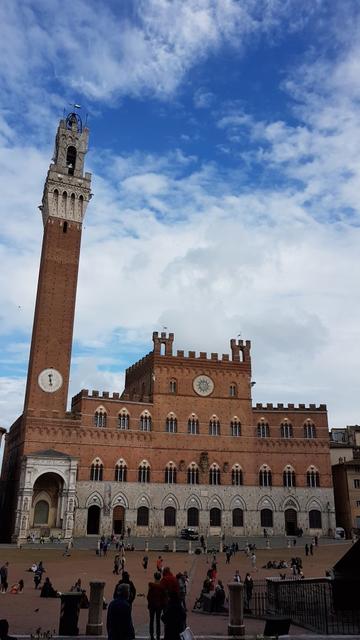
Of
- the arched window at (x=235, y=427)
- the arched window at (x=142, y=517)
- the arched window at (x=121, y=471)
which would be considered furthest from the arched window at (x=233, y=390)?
the arched window at (x=142, y=517)

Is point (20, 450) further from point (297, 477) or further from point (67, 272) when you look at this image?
point (297, 477)

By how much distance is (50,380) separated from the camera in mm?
51969

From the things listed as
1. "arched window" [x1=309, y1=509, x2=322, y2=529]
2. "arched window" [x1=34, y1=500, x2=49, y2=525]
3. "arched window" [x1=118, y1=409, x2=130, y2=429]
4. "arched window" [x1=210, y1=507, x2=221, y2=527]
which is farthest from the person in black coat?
"arched window" [x1=309, y1=509, x2=322, y2=529]

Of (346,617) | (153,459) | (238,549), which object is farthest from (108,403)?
(346,617)

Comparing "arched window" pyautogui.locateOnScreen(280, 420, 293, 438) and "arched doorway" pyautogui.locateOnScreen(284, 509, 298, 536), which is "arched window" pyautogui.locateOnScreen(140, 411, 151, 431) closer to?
"arched window" pyautogui.locateOnScreen(280, 420, 293, 438)

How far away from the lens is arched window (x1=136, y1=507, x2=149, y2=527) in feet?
171

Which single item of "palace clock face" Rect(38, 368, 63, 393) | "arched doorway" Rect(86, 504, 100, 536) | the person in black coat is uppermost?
"palace clock face" Rect(38, 368, 63, 393)

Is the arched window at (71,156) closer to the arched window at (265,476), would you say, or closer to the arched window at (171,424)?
the arched window at (171,424)

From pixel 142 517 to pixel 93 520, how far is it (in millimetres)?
4679

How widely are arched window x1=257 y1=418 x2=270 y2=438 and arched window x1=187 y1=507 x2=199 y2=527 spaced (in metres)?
10.4

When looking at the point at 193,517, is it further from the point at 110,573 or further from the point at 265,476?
the point at 110,573

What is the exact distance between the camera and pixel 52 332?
53.4 m

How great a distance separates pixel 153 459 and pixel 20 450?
41.5ft

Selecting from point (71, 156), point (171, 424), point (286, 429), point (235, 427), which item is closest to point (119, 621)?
point (171, 424)
